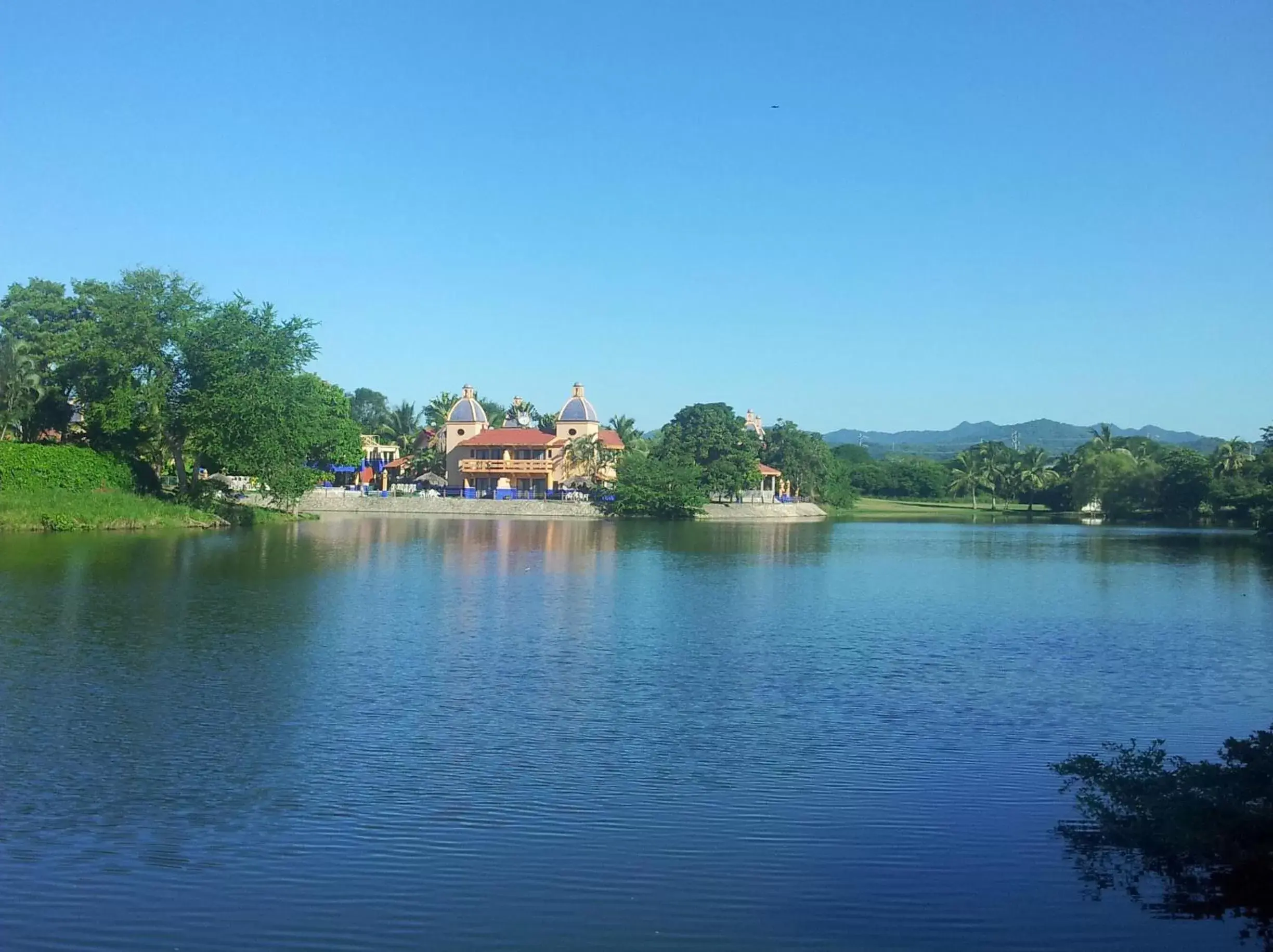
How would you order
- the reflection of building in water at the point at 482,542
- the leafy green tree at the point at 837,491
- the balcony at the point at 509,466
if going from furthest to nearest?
the leafy green tree at the point at 837,491, the balcony at the point at 509,466, the reflection of building in water at the point at 482,542

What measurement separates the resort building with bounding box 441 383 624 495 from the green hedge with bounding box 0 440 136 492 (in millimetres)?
32307

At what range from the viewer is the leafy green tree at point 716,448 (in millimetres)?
73688

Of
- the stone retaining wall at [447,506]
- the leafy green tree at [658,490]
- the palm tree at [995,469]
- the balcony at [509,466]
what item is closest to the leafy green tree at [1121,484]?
the palm tree at [995,469]

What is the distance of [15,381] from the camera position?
4659 centimetres

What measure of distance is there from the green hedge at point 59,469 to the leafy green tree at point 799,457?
4865cm

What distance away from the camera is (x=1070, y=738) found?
13.0 metres

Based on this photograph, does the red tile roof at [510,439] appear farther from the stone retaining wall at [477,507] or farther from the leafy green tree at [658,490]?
the leafy green tree at [658,490]

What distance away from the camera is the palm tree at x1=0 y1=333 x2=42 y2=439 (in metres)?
46.4

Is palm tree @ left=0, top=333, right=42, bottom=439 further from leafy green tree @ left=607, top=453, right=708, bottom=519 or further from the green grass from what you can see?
the green grass

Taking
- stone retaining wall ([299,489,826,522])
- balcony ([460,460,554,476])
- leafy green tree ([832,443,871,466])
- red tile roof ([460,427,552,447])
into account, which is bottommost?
stone retaining wall ([299,489,826,522])

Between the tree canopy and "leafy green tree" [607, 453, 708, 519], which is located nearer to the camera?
the tree canopy

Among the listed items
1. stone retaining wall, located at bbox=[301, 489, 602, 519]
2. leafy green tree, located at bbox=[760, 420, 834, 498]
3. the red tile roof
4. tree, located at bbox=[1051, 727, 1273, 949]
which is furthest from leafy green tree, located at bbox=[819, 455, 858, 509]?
tree, located at bbox=[1051, 727, 1273, 949]

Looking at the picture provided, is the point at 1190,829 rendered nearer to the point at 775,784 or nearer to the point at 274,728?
the point at 775,784

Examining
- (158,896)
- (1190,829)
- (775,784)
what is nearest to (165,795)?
(158,896)
